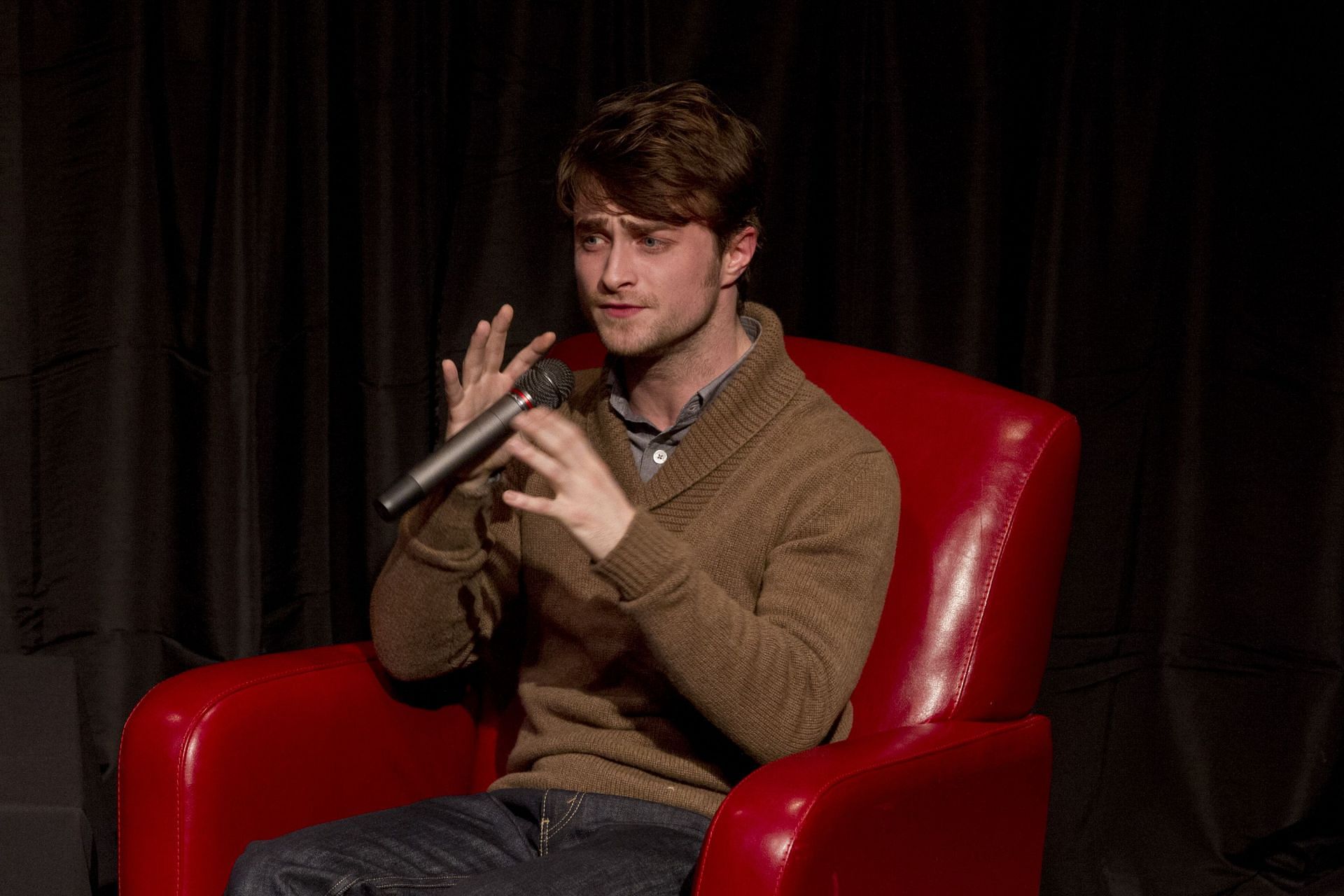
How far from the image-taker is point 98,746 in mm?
2428

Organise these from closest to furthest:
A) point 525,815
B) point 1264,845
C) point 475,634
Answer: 1. point 525,815
2. point 475,634
3. point 1264,845

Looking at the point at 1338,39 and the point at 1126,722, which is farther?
the point at 1126,722

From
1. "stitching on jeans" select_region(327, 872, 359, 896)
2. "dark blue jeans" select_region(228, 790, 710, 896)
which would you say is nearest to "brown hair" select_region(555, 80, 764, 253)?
"dark blue jeans" select_region(228, 790, 710, 896)

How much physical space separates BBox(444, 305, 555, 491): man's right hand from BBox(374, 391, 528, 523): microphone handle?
0.63ft

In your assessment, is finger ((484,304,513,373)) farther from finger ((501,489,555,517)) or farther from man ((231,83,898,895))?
finger ((501,489,555,517))

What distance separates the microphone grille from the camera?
5.09 ft

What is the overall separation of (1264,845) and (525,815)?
1426mm

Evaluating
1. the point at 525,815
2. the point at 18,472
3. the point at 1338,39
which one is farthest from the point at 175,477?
the point at 1338,39

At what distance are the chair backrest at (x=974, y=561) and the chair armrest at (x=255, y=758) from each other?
626 mm

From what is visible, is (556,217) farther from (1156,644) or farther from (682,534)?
(1156,644)

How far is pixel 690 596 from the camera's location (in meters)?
1.35

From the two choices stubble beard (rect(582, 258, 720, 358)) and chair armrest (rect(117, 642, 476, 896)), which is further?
stubble beard (rect(582, 258, 720, 358))

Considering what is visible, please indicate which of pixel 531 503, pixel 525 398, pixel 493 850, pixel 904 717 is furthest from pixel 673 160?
pixel 493 850

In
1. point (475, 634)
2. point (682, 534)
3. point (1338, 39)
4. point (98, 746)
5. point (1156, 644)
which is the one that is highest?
point (1338, 39)
